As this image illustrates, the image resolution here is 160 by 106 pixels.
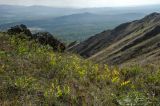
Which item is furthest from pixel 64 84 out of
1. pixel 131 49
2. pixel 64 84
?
pixel 131 49

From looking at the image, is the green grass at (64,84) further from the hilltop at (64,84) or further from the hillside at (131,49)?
the hillside at (131,49)

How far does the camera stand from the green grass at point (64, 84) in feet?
27.3

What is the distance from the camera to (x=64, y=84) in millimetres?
10102

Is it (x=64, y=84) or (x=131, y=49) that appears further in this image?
(x=131, y=49)

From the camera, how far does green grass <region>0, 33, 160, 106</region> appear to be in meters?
8.33

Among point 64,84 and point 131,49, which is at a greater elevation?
point 64,84

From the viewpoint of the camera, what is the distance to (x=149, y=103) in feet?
26.8

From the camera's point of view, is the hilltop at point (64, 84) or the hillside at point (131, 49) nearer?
the hilltop at point (64, 84)

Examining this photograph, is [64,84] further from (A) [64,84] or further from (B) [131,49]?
(B) [131,49]

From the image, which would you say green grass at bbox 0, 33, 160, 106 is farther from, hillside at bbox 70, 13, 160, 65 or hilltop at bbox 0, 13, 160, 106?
hillside at bbox 70, 13, 160, 65

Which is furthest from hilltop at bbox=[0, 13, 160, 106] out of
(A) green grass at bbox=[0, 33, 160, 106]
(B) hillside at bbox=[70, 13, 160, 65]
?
(B) hillside at bbox=[70, 13, 160, 65]

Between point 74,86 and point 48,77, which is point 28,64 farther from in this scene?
point 74,86

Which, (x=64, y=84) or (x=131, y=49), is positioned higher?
(x=64, y=84)

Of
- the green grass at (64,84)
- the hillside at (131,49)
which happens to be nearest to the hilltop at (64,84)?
the green grass at (64,84)
